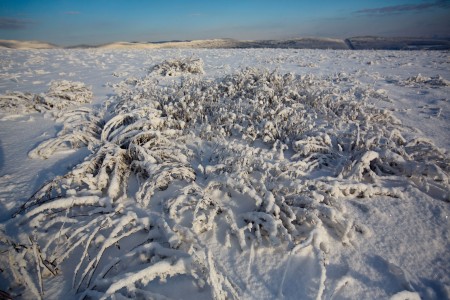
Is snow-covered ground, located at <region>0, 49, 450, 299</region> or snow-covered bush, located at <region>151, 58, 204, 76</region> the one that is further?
snow-covered bush, located at <region>151, 58, 204, 76</region>

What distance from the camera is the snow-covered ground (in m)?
1.56

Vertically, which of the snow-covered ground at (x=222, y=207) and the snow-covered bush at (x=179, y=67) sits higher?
the snow-covered bush at (x=179, y=67)

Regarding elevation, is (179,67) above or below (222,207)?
above

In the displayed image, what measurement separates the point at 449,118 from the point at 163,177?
4.63 metres

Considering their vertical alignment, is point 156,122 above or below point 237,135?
above

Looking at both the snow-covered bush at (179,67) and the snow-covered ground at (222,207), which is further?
the snow-covered bush at (179,67)

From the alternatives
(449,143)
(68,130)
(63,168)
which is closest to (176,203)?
(63,168)

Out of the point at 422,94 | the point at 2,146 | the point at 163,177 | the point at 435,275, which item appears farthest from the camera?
the point at 422,94

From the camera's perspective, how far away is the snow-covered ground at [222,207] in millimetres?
1557

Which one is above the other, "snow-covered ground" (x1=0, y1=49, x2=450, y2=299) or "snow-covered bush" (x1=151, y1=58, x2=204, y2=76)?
"snow-covered bush" (x1=151, y1=58, x2=204, y2=76)

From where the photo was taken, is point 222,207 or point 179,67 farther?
point 179,67

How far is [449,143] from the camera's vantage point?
135 inches

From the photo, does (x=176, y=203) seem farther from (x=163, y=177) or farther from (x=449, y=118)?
(x=449, y=118)

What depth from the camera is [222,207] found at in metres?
2.06
